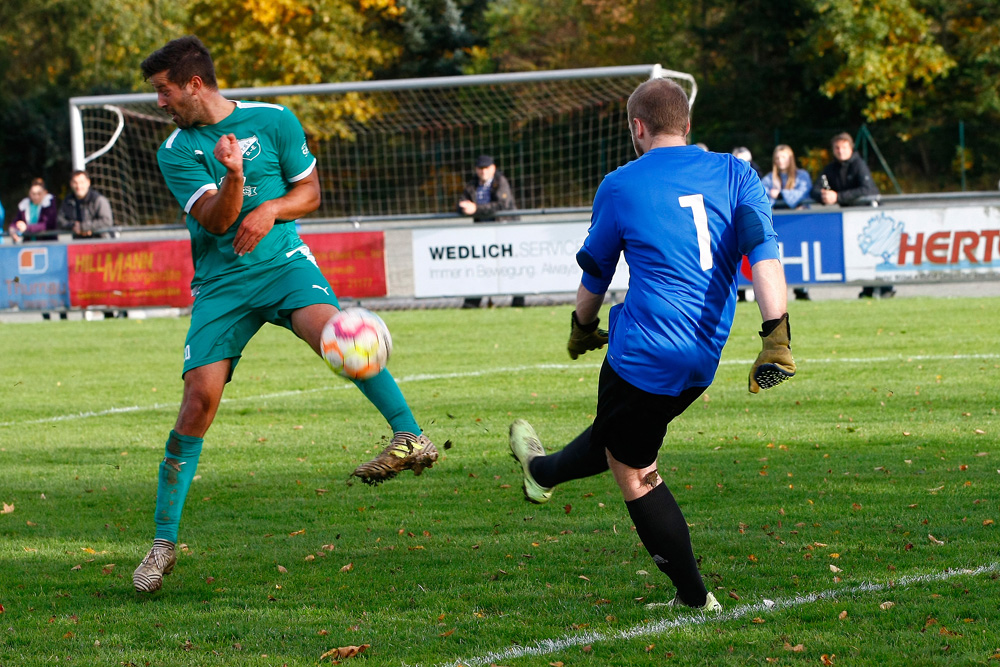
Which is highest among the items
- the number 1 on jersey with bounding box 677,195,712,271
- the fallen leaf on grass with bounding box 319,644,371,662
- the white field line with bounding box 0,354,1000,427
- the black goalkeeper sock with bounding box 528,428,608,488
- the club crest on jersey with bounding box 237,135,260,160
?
the club crest on jersey with bounding box 237,135,260,160

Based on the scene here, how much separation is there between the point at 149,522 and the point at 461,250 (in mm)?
11212

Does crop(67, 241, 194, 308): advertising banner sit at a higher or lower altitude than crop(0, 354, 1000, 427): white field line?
higher

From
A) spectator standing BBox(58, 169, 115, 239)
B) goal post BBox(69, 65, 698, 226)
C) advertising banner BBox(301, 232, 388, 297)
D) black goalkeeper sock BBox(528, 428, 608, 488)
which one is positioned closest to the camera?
black goalkeeper sock BBox(528, 428, 608, 488)

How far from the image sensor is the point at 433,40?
3984cm

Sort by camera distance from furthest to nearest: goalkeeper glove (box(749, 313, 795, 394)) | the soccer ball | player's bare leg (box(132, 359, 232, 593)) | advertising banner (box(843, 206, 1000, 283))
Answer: advertising banner (box(843, 206, 1000, 283)), player's bare leg (box(132, 359, 232, 593)), the soccer ball, goalkeeper glove (box(749, 313, 795, 394))

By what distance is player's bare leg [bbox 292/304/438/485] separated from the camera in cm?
488

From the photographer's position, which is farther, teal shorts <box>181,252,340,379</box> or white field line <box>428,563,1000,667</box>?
teal shorts <box>181,252,340,379</box>

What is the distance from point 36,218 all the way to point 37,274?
11.5 feet

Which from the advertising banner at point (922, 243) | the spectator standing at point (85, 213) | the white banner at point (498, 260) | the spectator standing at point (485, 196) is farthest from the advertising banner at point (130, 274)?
the advertising banner at point (922, 243)

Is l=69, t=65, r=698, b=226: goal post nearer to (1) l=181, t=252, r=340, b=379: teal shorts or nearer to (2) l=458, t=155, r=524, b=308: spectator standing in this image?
(2) l=458, t=155, r=524, b=308: spectator standing

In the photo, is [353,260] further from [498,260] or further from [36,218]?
[36,218]

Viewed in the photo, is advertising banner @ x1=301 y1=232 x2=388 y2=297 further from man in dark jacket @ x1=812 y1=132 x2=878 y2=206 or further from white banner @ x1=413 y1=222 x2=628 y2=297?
man in dark jacket @ x1=812 y1=132 x2=878 y2=206

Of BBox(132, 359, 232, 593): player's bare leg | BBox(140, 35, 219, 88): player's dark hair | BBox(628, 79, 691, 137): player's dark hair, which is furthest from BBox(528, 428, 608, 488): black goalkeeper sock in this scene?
BBox(140, 35, 219, 88): player's dark hair

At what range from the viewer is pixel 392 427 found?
5.02m
